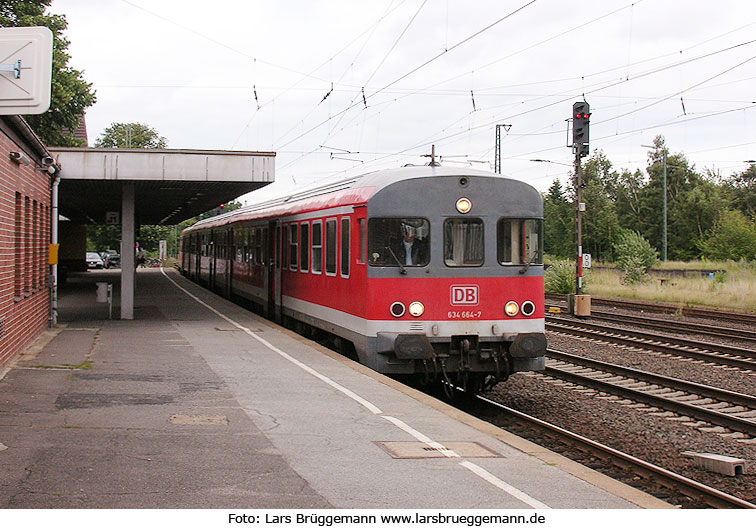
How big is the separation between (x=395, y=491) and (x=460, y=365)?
16.8ft

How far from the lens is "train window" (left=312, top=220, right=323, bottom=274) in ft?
45.6

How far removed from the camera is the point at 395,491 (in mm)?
5945

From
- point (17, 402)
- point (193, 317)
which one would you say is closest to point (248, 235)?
point (193, 317)

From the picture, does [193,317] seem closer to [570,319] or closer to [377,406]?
[570,319]

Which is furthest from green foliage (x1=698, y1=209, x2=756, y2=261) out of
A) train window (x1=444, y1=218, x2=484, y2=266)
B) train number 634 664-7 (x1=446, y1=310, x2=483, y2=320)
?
train number 634 664-7 (x1=446, y1=310, x2=483, y2=320)

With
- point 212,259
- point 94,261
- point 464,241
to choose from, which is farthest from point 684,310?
point 94,261

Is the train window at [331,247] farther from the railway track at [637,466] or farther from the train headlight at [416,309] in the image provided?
the railway track at [637,466]

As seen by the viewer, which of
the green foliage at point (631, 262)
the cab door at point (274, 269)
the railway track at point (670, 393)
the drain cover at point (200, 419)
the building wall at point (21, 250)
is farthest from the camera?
the green foliage at point (631, 262)

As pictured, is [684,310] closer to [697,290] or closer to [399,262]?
[697,290]

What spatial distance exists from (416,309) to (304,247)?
15.7ft

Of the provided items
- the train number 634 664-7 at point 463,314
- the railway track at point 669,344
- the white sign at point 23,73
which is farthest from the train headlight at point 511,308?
the white sign at point 23,73

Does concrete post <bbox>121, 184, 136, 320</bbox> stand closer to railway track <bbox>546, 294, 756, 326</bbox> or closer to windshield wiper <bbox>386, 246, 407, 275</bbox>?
windshield wiper <bbox>386, 246, 407, 275</bbox>

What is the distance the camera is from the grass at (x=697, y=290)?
29.0 metres

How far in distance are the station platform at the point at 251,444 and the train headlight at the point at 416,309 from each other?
3.14 ft
